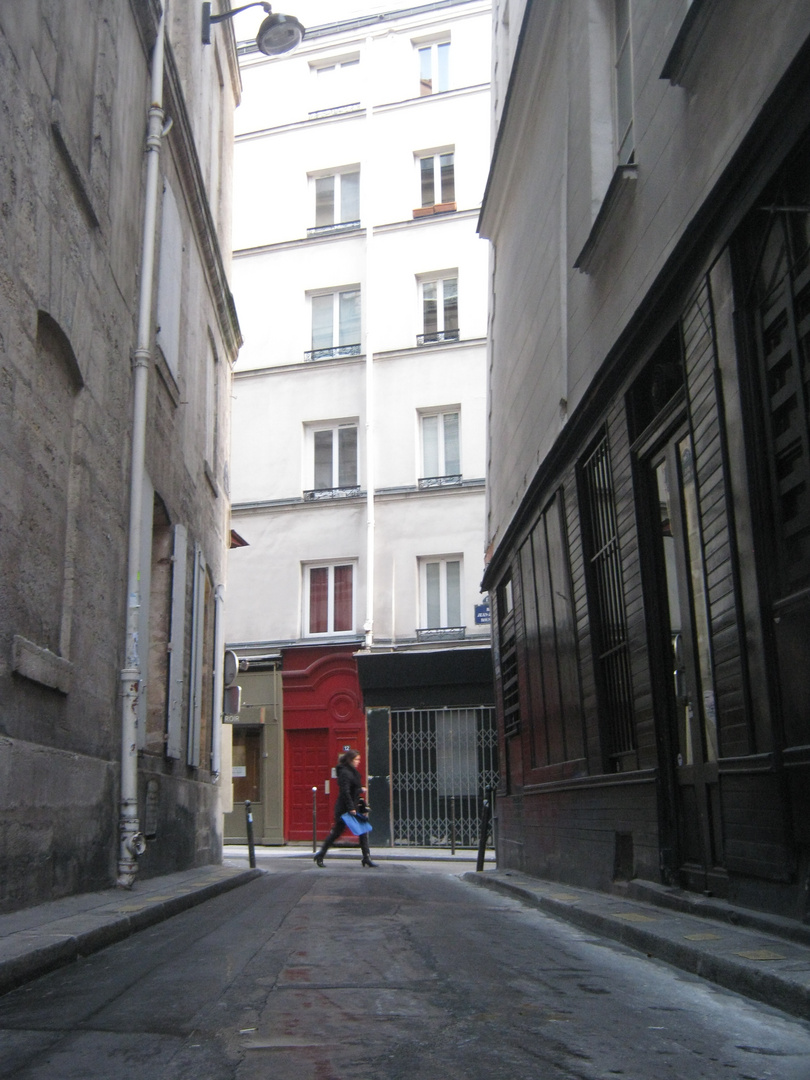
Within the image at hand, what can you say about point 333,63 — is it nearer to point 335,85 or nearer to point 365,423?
point 335,85

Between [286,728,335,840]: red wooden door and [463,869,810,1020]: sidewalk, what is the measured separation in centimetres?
1458

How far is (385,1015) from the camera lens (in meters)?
3.81

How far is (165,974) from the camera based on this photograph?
480 cm

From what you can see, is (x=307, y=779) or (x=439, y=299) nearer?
(x=307, y=779)

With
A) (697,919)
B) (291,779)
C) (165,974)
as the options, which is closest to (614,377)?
(697,919)

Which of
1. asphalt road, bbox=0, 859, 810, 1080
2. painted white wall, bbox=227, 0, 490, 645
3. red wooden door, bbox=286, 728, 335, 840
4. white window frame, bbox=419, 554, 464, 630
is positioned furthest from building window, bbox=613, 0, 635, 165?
red wooden door, bbox=286, 728, 335, 840

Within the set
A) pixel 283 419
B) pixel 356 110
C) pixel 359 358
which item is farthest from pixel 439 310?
pixel 356 110

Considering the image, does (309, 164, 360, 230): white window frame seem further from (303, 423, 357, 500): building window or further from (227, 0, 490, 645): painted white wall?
(303, 423, 357, 500): building window

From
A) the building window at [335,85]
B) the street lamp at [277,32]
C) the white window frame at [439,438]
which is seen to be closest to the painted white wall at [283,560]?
the white window frame at [439,438]

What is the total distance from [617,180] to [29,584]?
457 centimetres

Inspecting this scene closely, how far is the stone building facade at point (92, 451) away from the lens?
6316 mm

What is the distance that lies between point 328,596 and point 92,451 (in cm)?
1457

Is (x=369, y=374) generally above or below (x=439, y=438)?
above

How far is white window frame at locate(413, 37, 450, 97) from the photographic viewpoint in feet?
84.1
